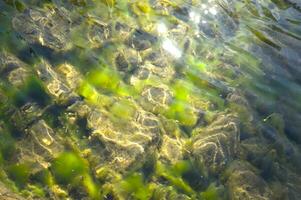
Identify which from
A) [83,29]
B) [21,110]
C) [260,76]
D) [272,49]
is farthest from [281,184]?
[83,29]

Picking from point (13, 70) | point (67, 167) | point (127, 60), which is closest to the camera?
point (67, 167)

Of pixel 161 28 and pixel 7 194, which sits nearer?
pixel 7 194

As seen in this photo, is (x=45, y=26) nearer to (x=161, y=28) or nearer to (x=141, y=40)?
(x=141, y=40)

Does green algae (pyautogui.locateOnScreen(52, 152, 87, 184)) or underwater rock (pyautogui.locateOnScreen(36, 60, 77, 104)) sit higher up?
underwater rock (pyautogui.locateOnScreen(36, 60, 77, 104))

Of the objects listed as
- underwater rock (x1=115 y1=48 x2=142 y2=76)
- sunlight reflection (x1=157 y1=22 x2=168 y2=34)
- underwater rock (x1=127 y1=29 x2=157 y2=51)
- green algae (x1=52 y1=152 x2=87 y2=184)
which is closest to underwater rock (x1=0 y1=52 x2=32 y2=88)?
green algae (x1=52 y1=152 x2=87 y2=184)

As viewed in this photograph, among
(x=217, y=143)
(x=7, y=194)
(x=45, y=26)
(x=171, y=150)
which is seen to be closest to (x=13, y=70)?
(x=45, y=26)

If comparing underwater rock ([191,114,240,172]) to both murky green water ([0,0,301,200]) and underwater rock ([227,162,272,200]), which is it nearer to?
murky green water ([0,0,301,200])

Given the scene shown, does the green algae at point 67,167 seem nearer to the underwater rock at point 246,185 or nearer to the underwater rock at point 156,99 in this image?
the underwater rock at point 156,99
